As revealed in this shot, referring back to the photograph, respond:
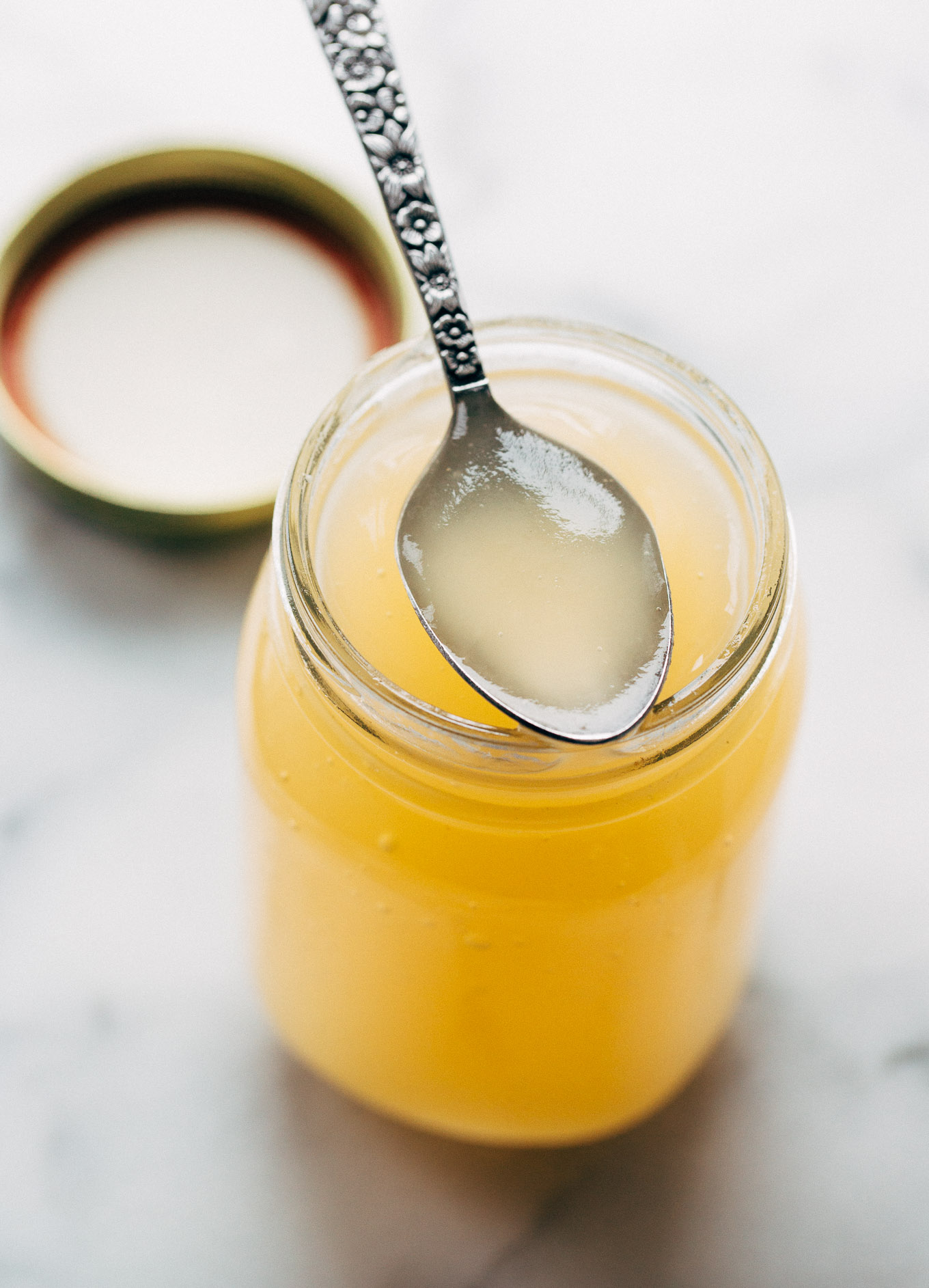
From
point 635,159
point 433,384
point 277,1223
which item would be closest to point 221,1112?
point 277,1223

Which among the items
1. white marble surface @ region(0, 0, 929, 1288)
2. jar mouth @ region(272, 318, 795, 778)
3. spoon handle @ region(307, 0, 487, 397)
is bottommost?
white marble surface @ region(0, 0, 929, 1288)

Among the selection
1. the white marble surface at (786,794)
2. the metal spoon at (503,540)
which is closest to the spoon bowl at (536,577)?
the metal spoon at (503,540)

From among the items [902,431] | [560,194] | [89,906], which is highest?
[560,194]

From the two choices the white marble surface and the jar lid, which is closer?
the white marble surface

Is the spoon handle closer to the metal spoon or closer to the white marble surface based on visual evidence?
the metal spoon

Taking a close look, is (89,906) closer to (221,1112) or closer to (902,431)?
(221,1112)

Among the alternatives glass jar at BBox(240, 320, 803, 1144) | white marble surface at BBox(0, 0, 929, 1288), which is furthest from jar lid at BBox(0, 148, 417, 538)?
glass jar at BBox(240, 320, 803, 1144)

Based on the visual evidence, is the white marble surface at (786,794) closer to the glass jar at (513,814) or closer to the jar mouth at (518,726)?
the glass jar at (513,814)
